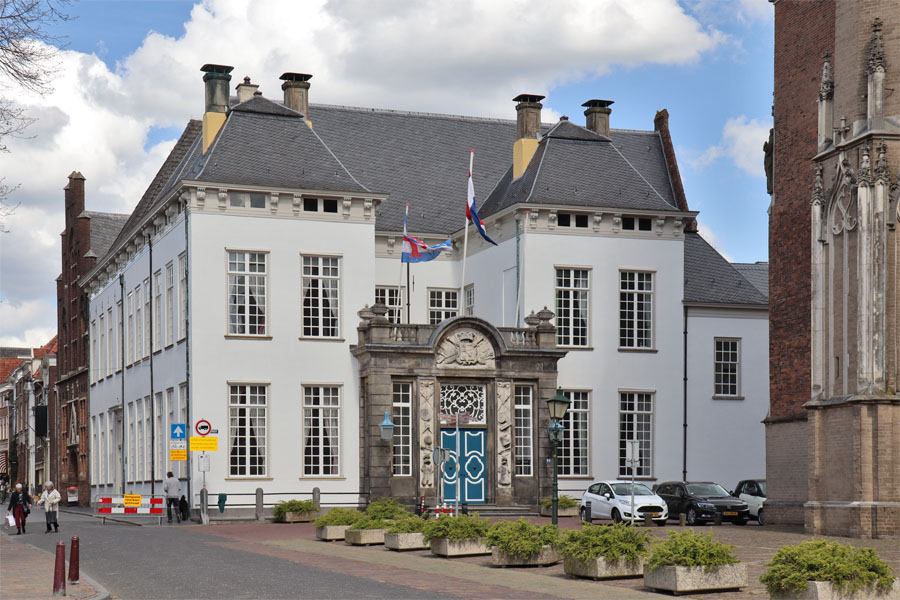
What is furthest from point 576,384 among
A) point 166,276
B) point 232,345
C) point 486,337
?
point 166,276

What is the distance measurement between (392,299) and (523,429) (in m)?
7.81

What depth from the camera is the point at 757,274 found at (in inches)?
2537

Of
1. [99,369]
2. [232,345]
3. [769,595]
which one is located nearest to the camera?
[769,595]

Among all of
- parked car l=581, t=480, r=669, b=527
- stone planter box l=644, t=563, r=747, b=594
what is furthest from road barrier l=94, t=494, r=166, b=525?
stone planter box l=644, t=563, r=747, b=594

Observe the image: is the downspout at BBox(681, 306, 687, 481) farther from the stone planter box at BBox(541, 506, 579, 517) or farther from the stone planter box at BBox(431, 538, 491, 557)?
the stone planter box at BBox(431, 538, 491, 557)

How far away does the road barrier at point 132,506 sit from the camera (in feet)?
133

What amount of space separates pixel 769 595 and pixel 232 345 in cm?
2817

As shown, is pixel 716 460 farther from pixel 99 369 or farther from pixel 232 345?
pixel 99 369

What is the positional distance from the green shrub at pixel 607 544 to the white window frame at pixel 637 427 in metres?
25.7

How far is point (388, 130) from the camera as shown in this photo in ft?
178

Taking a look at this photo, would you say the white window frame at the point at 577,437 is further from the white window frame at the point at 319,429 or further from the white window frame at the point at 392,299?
the white window frame at the point at 319,429

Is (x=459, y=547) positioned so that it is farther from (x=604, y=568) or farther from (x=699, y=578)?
(x=699, y=578)

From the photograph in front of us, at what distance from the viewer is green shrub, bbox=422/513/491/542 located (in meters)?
25.3

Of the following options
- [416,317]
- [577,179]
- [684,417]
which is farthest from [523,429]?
[577,179]
